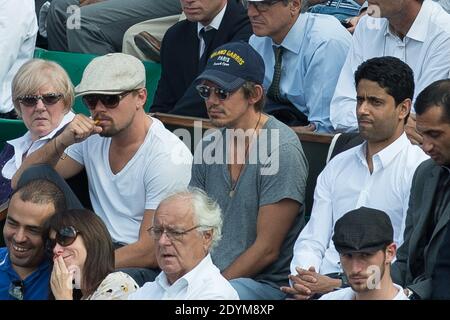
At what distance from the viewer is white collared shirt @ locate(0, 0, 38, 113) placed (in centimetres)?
838

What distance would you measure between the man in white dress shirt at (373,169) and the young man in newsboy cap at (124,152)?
0.82 metres

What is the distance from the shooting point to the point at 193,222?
5.70 meters

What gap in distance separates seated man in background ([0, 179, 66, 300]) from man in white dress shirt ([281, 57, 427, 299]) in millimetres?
1150

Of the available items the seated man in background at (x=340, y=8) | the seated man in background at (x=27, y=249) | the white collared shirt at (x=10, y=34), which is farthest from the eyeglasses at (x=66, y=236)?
the seated man in background at (x=340, y=8)

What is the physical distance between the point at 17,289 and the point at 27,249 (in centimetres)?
19

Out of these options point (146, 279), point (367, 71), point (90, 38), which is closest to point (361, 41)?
point (367, 71)

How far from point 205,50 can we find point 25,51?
138cm

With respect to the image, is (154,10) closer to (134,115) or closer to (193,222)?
(134,115)

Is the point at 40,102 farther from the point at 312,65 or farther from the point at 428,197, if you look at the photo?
the point at 428,197

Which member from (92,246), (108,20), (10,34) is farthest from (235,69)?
(108,20)

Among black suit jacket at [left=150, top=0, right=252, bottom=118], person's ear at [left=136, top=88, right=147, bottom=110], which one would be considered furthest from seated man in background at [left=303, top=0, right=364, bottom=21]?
person's ear at [left=136, top=88, right=147, bottom=110]

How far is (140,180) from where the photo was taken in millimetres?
6691

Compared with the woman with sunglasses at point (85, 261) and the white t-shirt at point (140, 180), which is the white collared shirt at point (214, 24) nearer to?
the white t-shirt at point (140, 180)

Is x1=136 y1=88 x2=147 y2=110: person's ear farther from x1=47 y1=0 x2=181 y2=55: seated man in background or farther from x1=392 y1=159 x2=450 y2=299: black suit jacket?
x1=47 y1=0 x2=181 y2=55: seated man in background
